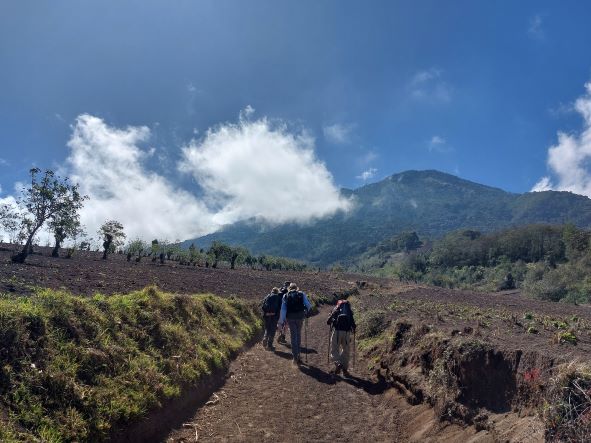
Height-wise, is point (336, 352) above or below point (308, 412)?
above

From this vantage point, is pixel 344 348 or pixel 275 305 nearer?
pixel 344 348

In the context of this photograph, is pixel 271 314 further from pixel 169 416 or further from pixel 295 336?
pixel 169 416

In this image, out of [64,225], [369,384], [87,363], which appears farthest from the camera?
[64,225]

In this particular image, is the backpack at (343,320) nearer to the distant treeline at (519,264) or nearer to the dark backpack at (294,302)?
the dark backpack at (294,302)

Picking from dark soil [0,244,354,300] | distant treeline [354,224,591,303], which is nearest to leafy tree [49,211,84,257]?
dark soil [0,244,354,300]

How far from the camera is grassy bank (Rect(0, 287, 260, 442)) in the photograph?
5.96 metres

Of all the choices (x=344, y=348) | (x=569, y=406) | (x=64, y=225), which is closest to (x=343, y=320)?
(x=344, y=348)

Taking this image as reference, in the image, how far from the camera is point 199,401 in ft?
31.7

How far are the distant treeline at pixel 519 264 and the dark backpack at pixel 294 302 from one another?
7623cm

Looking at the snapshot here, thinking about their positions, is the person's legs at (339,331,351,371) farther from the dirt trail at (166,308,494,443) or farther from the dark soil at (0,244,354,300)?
the dark soil at (0,244,354,300)

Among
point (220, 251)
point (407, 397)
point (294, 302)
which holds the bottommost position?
point (407, 397)

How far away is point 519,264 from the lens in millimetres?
139625

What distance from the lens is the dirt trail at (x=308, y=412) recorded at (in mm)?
8086

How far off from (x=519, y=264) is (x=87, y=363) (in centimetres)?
15325
